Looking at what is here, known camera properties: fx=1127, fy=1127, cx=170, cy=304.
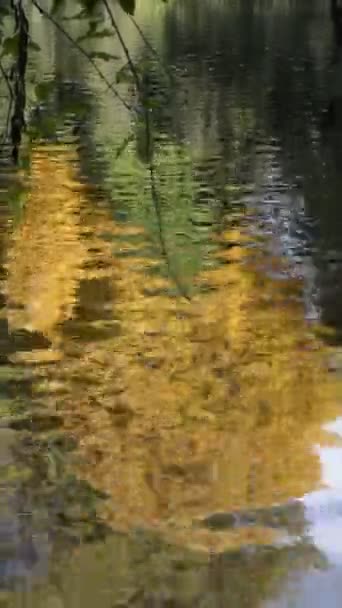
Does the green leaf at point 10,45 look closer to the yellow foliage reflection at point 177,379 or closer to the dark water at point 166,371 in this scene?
the dark water at point 166,371

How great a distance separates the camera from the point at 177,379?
324 inches

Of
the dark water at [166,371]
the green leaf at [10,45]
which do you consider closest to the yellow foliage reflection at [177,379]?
the dark water at [166,371]

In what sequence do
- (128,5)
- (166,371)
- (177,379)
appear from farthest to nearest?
(166,371) < (177,379) < (128,5)

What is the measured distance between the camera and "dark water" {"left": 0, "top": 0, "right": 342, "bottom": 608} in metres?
5.57

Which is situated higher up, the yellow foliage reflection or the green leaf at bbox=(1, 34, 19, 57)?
the green leaf at bbox=(1, 34, 19, 57)

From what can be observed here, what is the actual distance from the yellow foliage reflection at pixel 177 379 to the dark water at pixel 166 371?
0.02 metres

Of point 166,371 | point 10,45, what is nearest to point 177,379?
point 166,371

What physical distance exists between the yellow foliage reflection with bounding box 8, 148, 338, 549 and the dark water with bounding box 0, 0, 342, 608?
0.02 meters

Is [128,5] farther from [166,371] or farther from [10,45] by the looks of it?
[166,371]

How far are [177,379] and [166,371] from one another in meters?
0.17

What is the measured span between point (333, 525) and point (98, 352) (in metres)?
3.26

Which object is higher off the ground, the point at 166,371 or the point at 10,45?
the point at 10,45

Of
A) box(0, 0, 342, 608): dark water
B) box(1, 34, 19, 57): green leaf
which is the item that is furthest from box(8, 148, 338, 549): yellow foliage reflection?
box(1, 34, 19, 57): green leaf

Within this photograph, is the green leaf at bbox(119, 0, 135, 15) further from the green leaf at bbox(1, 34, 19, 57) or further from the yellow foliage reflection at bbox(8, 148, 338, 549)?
the yellow foliage reflection at bbox(8, 148, 338, 549)
